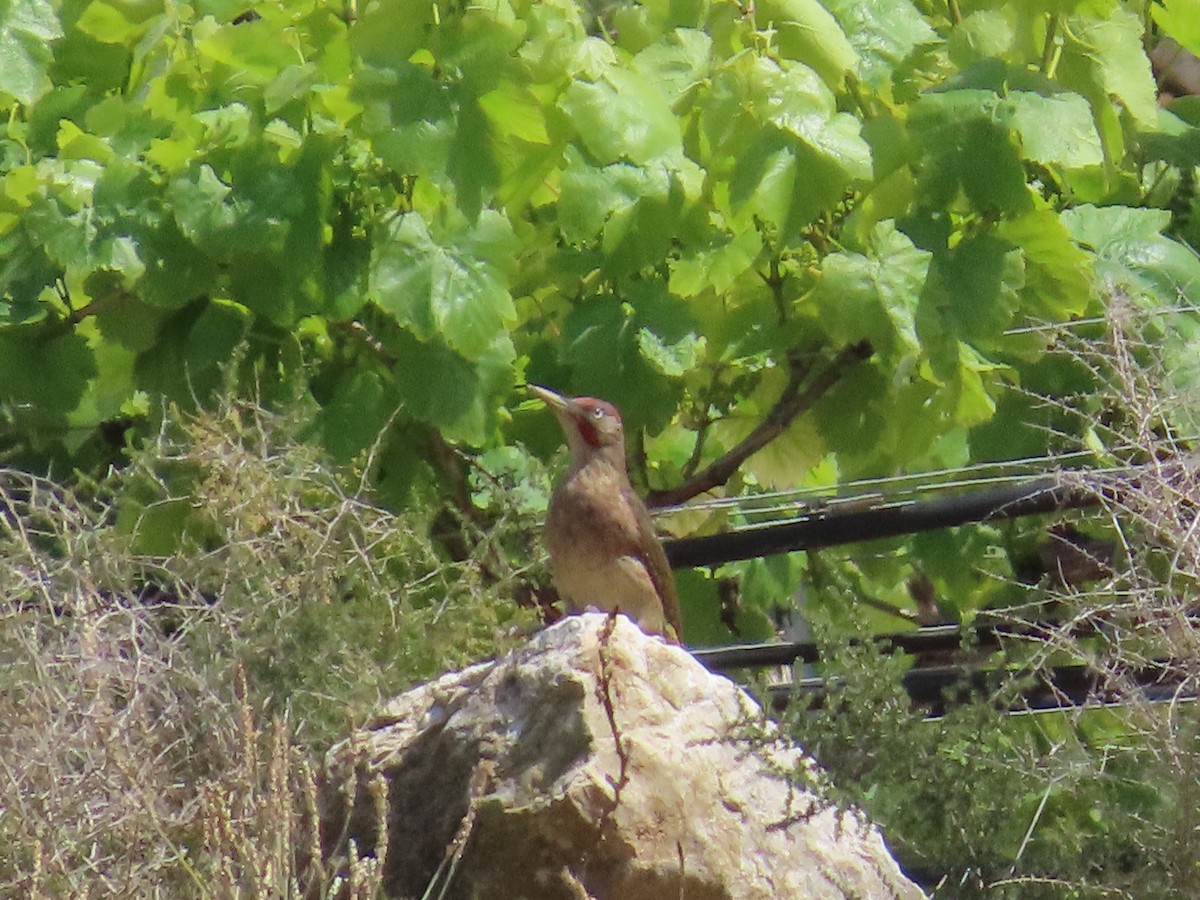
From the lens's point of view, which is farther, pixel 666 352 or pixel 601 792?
pixel 666 352

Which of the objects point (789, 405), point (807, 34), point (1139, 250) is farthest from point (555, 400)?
point (1139, 250)

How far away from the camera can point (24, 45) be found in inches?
214

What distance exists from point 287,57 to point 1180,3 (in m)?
2.77

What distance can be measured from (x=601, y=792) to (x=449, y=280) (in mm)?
2015

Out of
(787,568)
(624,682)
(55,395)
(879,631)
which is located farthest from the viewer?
(879,631)

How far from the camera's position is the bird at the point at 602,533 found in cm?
564

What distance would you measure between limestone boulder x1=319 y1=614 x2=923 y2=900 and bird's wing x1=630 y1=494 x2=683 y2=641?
1715mm

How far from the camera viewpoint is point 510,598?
5500 millimetres

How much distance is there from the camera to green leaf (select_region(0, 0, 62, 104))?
5395 millimetres

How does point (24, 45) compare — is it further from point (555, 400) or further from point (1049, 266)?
point (1049, 266)

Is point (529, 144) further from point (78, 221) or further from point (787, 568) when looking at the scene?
point (787, 568)

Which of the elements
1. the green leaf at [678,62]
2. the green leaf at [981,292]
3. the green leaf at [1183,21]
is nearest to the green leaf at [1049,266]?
the green leaf at [981,292]

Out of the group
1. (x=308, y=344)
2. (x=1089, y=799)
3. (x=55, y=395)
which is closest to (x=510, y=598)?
(x=308, y=344)

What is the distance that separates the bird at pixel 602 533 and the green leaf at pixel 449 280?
0.57 meters
